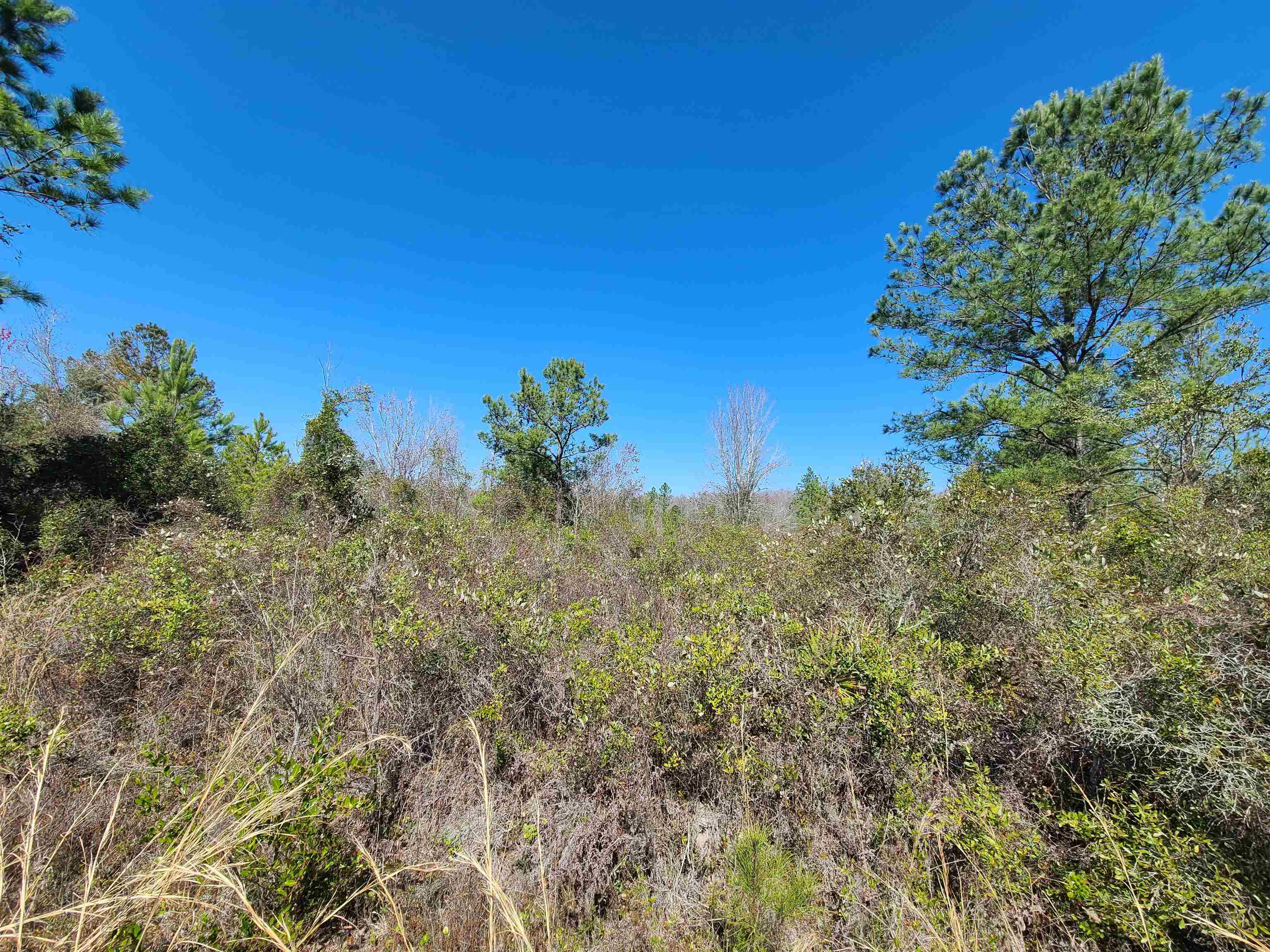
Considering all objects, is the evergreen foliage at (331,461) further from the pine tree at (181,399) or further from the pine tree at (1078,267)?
the pine tree at (1078,267)

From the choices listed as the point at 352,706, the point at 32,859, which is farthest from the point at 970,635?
the point at 32,859

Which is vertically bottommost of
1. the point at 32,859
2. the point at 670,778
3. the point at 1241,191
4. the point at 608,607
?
the point at 670,778

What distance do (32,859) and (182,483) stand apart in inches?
365

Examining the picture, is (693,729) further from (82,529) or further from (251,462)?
(251,462)

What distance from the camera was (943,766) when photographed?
2574 millimetres

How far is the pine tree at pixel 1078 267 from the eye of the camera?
6.89m

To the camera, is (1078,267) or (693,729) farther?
(1078,267)

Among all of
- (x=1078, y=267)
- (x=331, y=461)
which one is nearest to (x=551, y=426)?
(x=331, y=461)

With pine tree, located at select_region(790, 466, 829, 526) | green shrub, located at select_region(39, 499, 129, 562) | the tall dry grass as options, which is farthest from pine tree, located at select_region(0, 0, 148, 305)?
pine tree, located at select_region(790, 466, 829, 526)

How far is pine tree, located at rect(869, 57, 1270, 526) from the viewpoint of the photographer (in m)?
6.89

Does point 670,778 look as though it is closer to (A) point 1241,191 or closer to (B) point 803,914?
(B) point 803,914

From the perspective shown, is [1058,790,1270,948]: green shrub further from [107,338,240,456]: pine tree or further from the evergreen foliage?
[107,338,240,456]: pine tree

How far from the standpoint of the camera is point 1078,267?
7.45m

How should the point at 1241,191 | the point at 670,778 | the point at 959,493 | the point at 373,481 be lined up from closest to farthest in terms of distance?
the point at 670,778 < the point at 959,493 < the point at 1241,191 < the point at 373,481
